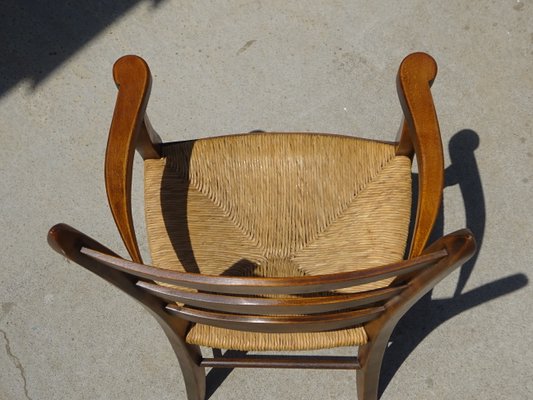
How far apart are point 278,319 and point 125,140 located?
1.38 ft

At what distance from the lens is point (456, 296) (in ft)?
5.15

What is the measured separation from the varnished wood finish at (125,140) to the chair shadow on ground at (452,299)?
2.12 feet

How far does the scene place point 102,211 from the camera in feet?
5.64

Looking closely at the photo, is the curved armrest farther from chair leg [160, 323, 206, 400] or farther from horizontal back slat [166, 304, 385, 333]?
chair leg [160, 323, 206, 400]

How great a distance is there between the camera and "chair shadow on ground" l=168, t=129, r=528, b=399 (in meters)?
1.52

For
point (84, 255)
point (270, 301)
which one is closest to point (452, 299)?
point (270, 301)

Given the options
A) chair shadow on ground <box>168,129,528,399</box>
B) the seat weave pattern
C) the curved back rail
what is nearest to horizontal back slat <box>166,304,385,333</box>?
the curved back rail

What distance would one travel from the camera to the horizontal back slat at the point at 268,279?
678 millimetres

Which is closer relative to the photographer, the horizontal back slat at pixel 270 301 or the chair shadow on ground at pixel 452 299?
the horizontal back slat at pixel 270 301

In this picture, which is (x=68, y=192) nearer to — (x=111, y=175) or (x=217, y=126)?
(x=217, y=126)

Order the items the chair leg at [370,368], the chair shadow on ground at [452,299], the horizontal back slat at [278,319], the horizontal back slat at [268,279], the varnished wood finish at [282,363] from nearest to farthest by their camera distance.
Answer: the horizontal back slat at [268,279], the horizontal back slat at [278,319], the chair leg at [370,368], the varnished wood finish at [282,363], the chair shadow on ground at [452,299]

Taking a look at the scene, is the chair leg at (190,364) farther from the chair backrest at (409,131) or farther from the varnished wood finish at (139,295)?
the chair backrest at (409,131)

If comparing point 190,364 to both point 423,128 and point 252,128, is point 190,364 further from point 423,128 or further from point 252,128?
point 252,128

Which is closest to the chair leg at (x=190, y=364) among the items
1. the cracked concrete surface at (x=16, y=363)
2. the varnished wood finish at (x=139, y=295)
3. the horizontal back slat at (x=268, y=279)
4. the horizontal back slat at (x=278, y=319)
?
the varnished wood finish at (x=139, y=295)
